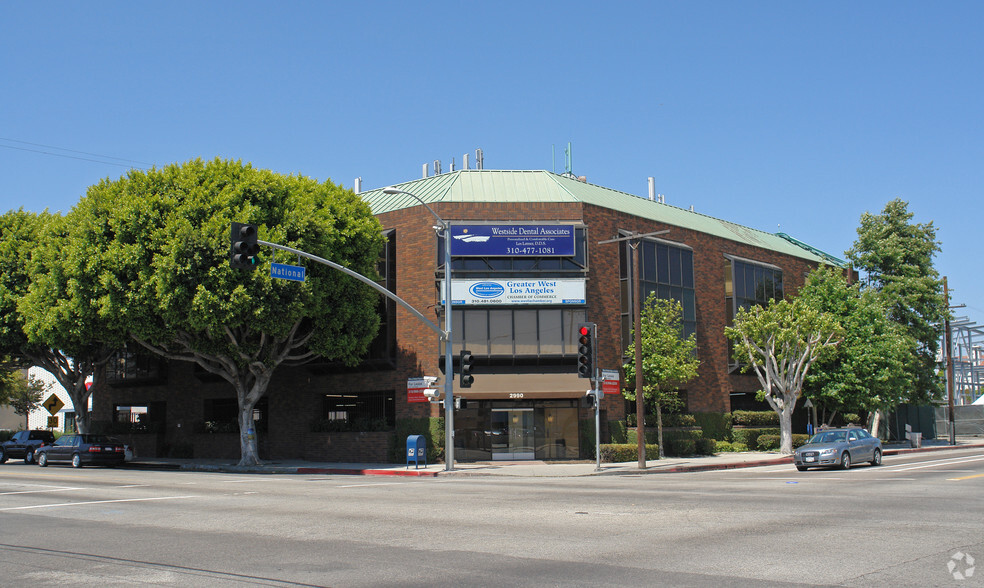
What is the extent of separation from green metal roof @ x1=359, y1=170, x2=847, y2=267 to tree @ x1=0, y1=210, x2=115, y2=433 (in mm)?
12286

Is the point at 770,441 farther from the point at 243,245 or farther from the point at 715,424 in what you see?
the point at 243,245

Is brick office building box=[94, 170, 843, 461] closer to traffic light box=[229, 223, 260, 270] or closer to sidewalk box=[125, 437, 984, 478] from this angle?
sidewalk box=[125, 437, 984, 478]

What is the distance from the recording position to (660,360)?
34.9 meters

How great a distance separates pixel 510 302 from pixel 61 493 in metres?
19.4

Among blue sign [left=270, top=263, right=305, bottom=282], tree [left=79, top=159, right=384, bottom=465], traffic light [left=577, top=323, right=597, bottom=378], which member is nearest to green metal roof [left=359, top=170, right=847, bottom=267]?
tree [left=79, top=159, right=384, bottom=465]

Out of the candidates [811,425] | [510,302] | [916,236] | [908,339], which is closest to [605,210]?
[510,302]

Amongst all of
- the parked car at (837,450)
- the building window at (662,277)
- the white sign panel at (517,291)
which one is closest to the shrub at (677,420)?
the building window at (662,277)

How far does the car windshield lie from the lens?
2878 centimetres

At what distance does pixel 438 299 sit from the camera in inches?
1391

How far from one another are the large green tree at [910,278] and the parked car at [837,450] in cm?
2253

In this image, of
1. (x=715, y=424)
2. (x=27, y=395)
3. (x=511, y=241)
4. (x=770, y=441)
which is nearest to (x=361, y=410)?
(x=511, y=241)

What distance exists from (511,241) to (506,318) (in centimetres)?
338

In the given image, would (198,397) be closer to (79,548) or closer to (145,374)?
(145,374)

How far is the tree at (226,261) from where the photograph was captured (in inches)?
1130
